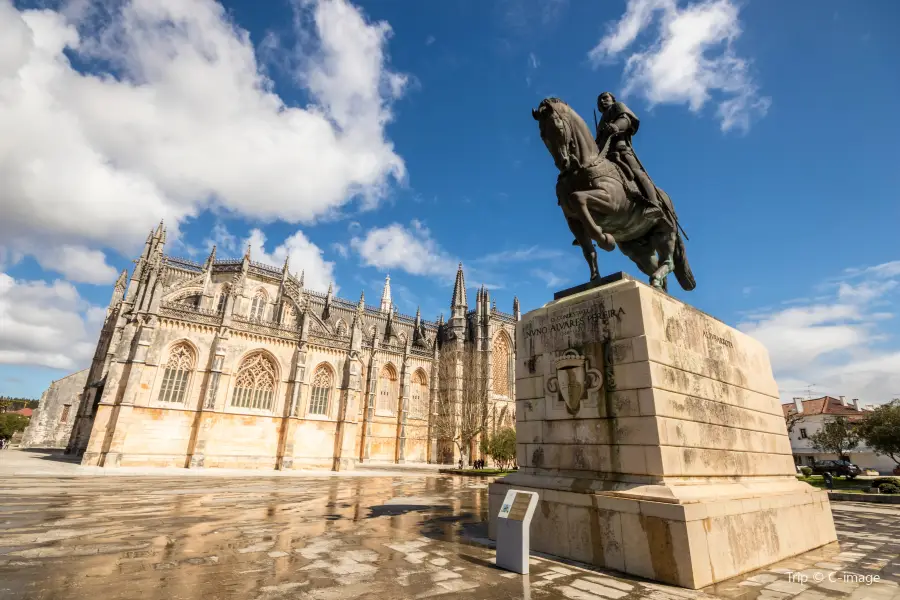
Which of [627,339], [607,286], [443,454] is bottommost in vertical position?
[443,454]

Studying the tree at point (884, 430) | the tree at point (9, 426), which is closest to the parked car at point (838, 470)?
the tree at point (884, 430)

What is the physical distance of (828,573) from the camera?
495cm

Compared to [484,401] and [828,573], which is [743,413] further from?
[484,401]

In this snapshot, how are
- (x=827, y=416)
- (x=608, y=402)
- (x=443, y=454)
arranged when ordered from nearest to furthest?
(x=608, y=402), (x=443, y=454), (x=827, y=416)

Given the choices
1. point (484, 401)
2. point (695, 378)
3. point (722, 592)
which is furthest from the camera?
point (484, 401)

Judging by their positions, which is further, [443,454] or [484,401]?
[443,454]

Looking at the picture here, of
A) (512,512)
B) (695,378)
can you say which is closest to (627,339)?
(695,378)

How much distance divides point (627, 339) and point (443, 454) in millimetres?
43079

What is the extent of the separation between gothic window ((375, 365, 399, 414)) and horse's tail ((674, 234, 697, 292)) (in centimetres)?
3835

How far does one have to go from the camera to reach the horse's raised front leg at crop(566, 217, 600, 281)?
23.2 ft

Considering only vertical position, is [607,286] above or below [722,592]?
above

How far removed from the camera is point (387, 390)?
4412cm

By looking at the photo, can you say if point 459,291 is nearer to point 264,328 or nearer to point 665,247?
point 264,328

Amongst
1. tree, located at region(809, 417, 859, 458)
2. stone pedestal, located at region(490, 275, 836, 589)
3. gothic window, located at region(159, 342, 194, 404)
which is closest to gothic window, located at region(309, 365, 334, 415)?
gothic window, located at region(159, 342, 194, 404)
